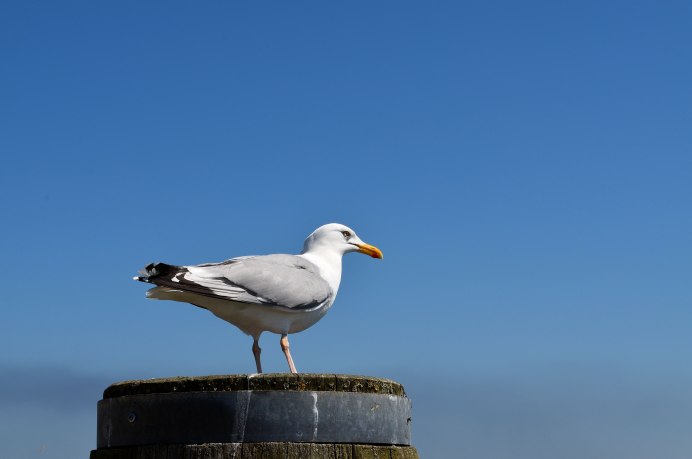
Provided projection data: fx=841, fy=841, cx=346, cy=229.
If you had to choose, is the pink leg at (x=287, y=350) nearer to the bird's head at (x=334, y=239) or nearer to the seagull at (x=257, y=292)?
the seagull at (x=257, y=292)

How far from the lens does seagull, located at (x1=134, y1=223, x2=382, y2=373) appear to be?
7828mm

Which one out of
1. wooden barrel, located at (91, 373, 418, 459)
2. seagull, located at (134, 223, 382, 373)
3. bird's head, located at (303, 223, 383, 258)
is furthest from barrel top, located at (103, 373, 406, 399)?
bird's head, located at (303, 223, 383, 258)

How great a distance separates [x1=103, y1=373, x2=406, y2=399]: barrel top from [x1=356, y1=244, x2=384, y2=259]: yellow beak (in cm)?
519

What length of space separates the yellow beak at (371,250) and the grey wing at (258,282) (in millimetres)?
1419

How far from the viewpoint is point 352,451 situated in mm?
4723

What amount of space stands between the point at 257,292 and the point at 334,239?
1.82 m

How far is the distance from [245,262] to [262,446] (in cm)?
400

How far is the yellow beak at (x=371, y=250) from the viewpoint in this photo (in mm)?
10078

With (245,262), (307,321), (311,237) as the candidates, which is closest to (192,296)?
(245,262)

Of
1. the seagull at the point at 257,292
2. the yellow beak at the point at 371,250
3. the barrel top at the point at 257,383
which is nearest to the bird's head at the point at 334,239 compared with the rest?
the yellow beak at the point at 371,250

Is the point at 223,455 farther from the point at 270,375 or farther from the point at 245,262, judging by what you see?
the point at 245,262

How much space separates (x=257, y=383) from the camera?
4.64 m

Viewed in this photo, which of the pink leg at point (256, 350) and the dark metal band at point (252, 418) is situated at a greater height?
the pink leg at point (256, 350)

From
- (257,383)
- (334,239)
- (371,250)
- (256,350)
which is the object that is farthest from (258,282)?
(257,383)
